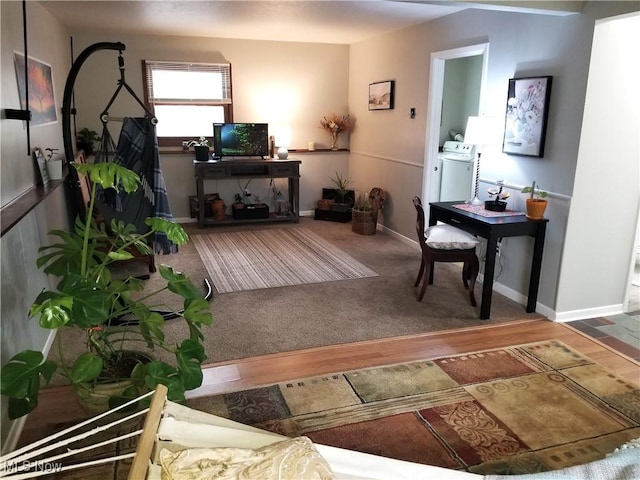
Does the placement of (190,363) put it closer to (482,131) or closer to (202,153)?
(482,131)

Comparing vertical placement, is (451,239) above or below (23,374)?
above

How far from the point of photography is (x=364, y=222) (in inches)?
230

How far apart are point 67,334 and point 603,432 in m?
3.15

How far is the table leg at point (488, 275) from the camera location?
336 cm

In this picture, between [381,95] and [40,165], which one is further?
[381,95]

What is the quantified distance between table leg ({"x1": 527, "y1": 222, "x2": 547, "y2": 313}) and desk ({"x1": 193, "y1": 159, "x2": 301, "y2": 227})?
3465 mm

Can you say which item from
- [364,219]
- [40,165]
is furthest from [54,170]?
[364,219]

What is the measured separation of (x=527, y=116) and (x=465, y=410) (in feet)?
7.38

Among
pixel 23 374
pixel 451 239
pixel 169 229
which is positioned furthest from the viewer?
pixel 451 239

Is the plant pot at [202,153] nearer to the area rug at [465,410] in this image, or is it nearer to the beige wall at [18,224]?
the beige wall at [18,224]

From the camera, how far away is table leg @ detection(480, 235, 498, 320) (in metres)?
3.36

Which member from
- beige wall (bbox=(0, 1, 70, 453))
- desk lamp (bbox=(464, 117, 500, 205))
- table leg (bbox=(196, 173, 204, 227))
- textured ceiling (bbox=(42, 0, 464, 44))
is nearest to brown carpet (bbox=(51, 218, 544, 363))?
beige wall (bbox=(0, 1, 70, 453))

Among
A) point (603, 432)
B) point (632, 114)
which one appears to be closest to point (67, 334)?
point (603, 432)

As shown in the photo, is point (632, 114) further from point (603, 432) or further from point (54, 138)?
point (54, 138)
